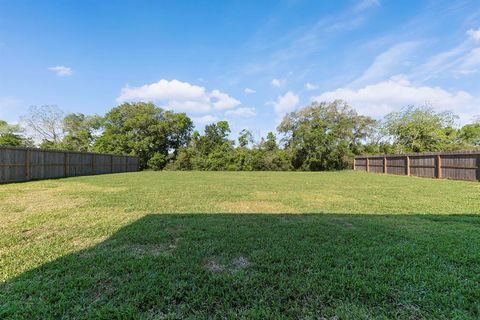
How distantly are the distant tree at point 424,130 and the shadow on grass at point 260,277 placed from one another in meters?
24.9

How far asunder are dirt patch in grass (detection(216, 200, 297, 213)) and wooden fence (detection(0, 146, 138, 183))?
34.7 ft

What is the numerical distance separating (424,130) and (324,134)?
9.89 m

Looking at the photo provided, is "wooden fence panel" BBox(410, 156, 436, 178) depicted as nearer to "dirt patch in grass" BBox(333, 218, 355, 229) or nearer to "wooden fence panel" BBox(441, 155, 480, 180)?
"wooden fence panel" BBox(441, 155, 480, 180)

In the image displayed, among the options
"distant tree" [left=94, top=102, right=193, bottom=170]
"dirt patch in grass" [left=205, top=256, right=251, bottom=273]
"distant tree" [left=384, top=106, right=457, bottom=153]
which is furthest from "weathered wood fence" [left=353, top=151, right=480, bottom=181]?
"distant tree" [left=94, top=102, right=193, bottom=170]

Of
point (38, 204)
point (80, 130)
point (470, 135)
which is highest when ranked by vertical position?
point (80, 130)

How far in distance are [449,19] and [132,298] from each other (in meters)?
12.8

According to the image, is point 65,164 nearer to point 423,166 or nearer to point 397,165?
point 423,166

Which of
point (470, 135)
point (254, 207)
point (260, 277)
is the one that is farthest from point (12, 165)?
point (470, 135)

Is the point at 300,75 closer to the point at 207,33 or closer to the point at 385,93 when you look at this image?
the point at 207,33

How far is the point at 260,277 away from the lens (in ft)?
6.16

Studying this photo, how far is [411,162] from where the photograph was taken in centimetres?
1397

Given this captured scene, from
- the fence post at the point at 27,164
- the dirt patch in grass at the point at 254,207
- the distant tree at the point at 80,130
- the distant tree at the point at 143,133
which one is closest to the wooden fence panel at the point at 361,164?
the dirt patch in grass at the point at 254,207

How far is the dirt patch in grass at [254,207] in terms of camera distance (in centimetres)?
447

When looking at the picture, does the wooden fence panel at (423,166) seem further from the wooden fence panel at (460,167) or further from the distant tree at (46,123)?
the distant tree at (46,123)
